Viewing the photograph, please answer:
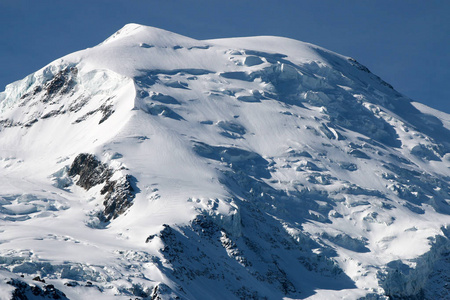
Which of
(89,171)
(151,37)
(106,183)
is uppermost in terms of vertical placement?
(151,37)

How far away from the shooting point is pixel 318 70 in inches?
6580

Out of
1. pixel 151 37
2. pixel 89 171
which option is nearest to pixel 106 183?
pixel 89 171

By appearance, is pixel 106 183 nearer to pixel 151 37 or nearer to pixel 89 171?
pixel 89 171

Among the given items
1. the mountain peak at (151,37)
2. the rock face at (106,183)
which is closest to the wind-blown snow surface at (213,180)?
the rock face at (106,183)

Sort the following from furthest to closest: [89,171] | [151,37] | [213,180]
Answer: [151,37]
[89,171]
[213,180]

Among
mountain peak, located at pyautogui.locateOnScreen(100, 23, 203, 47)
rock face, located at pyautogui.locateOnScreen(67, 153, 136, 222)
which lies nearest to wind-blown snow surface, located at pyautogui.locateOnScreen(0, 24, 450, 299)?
rock face, located at pyautogui.locateOnScreen(67, 153, 136, 222)

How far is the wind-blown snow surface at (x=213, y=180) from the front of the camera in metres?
81.7

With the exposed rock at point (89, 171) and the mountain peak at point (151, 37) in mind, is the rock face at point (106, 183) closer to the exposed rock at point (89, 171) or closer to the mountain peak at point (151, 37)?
the exposed rock at point (89, 171)

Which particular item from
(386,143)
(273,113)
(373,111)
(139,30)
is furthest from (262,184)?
(139,30)

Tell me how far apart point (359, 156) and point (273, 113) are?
1899 cm

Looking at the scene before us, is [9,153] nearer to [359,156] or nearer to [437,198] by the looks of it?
[359,156]

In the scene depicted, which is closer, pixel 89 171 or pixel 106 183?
pixel 106 183

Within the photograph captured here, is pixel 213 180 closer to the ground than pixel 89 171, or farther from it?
farther from it

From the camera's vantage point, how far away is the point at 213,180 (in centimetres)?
10562
